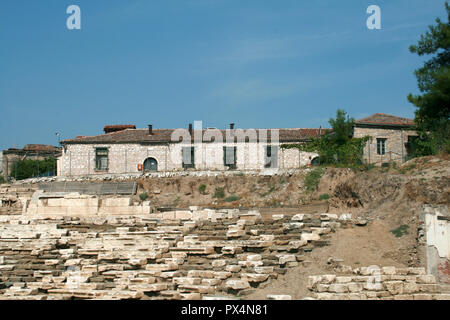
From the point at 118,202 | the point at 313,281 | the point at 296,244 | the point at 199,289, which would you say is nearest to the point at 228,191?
the point at 118,202

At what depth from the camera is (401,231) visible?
13016mm

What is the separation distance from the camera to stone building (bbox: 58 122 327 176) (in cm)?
3036

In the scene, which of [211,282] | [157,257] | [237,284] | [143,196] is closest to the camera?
[237,284]

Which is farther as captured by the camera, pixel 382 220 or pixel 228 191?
pixel 228 191

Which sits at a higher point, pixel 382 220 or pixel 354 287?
pixel 382 220

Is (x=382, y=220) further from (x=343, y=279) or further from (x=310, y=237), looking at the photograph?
(x=343, y=279)

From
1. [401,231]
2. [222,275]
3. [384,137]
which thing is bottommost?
[222,275]

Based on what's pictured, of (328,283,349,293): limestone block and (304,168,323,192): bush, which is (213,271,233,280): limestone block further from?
(304,168,323,192): bush

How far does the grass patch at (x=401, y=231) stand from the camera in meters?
12.9

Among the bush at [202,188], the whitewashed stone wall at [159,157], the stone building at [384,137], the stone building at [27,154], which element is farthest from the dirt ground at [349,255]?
the stone building at [27,154]

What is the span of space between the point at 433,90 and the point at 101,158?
18.3 m

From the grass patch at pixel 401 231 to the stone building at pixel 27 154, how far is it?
28.8 m
